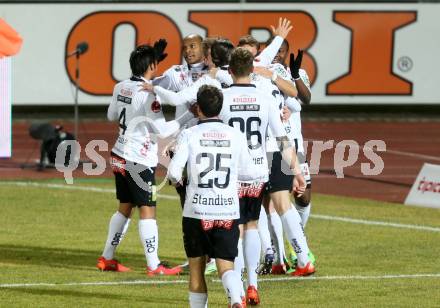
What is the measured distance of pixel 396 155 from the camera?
28.9 meters

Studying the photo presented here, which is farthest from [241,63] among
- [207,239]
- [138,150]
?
[138,150]

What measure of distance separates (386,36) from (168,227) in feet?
54.5

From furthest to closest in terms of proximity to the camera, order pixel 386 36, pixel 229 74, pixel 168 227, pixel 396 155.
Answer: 1. pixel 386 36
2. pixel 396 155
3. pixel 168 227
4. pixel 229 74

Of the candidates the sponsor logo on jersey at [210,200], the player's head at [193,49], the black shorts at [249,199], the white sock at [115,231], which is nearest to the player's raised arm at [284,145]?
the black shorts at [249,199]

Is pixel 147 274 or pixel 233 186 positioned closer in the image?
pixel 233 186

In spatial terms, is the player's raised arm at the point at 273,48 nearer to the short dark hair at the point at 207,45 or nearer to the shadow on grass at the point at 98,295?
the short dark hair at the point at 207,45

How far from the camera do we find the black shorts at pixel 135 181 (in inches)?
551

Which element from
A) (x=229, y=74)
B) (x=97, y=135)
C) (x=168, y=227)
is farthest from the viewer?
(x=97, y=135)

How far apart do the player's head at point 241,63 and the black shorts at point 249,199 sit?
1.11 metres

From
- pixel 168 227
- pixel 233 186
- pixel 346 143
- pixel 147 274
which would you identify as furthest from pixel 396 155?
pixel 233 186

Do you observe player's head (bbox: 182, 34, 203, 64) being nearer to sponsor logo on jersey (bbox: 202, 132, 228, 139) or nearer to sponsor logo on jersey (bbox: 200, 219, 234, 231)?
sponsor logo on jersey (bbox: 202, 132, 228, 139)

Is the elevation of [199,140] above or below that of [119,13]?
above

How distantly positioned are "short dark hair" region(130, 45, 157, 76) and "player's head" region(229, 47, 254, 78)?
1.93 metres

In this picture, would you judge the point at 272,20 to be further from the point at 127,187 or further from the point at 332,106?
the point at 127,187
